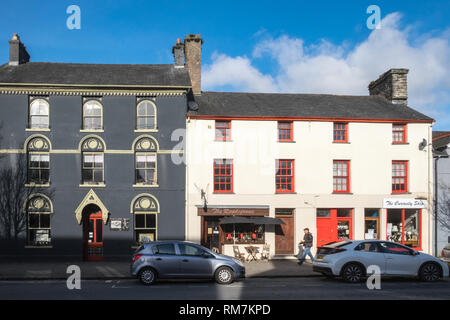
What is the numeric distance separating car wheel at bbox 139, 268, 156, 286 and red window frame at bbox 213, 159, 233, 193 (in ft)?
27.1

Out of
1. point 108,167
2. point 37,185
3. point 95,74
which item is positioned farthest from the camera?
point 95,74

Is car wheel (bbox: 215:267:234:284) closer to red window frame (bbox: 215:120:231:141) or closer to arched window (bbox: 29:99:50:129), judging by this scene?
red window frame (bbox: 215:120:231:141)

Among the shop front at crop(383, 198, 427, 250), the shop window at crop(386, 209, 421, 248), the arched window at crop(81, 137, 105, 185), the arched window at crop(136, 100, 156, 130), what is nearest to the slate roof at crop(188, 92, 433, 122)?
the arched window at crop(136, 100, 156, 130)

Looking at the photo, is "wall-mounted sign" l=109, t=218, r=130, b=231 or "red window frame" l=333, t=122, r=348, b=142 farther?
"red window frame" l=333, t=122, r=348, b=142

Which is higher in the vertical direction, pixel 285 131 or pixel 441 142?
pixel 285 131

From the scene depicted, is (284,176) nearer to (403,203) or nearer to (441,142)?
(403,203)

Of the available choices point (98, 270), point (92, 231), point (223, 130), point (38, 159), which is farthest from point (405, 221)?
point (38, 159)

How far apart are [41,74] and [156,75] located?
615 cm

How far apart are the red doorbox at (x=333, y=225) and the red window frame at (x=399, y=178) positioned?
9.58 ft

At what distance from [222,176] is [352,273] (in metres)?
9.13

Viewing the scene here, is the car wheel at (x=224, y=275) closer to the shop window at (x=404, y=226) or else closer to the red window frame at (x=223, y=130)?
the red window frame at (x=223, y=130)

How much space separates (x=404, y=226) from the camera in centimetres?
2292

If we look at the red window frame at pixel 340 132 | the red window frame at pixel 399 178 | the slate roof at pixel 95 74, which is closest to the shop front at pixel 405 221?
the red window frame at pixel 399 178

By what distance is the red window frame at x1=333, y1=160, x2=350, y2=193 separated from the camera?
22.7 meters
